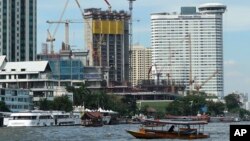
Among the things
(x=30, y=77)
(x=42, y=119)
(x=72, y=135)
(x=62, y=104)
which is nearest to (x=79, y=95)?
(x=30, y=77)

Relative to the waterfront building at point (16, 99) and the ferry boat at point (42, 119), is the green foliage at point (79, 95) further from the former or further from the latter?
the ferry boat at point (42, 119)

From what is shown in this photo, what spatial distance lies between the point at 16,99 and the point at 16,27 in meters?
50.2

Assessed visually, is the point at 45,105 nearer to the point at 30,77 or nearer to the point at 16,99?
the point at 16,99

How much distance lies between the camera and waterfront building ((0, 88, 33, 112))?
139 m

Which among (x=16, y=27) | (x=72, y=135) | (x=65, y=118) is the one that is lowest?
(x=65, y=118)

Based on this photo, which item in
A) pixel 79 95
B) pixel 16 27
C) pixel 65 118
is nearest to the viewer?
pixel 65 118

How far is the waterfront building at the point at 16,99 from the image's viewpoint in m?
139

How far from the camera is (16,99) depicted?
14338 cm

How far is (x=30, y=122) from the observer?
116m

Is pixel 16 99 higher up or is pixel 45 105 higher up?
pixel 16 99

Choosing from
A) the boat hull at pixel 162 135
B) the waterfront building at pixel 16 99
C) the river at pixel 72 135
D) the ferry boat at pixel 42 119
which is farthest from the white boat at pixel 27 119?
the boat hull at pixel 162 135

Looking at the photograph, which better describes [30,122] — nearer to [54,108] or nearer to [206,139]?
[54,108]

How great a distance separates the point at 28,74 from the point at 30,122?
51.8 meters

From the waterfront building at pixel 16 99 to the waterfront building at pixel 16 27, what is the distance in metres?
41.7
